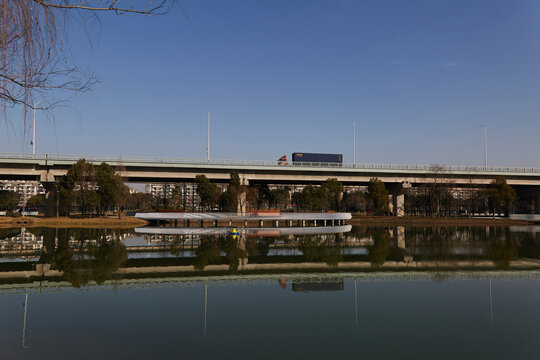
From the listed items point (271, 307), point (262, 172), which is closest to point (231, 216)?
point (262, 172)

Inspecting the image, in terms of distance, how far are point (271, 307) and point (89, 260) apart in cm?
1890

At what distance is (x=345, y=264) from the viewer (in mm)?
27453

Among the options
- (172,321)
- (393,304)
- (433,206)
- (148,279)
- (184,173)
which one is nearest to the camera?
(172,321)

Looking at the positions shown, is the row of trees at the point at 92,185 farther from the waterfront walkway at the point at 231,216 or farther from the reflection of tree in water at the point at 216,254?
the reflection of tree in water at the point at 216,254

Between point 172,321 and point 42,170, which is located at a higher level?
point 42,170

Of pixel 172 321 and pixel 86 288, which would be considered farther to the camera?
pixel 86 288

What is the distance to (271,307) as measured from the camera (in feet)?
53.7

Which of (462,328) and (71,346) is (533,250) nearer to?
(462,328)

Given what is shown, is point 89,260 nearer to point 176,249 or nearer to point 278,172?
point 176,249

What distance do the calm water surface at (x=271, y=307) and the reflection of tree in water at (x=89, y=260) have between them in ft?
0.49

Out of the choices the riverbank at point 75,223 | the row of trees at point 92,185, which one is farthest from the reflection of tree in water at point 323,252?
the row of trees at point 92,185

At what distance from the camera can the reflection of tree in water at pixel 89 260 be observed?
2308 cm

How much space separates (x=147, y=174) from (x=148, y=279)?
55176 mm

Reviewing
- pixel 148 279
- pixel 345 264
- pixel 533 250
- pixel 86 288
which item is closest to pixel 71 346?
pixel 86 288
